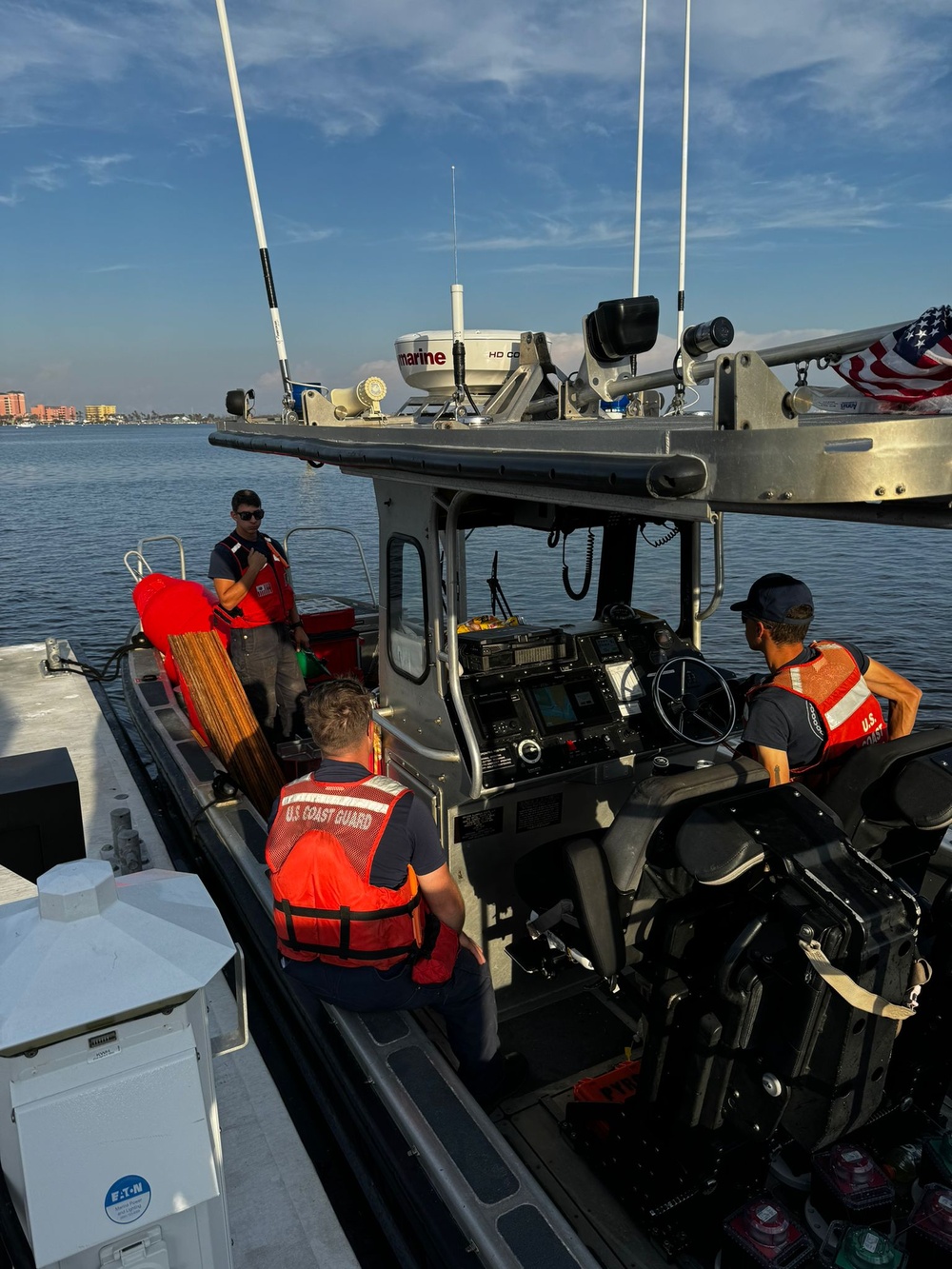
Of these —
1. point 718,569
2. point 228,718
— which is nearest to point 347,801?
point 718,569

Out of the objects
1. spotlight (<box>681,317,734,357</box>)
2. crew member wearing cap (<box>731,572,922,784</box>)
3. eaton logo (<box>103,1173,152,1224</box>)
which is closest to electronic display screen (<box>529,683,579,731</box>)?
crew member wearing cap (<box>731,572,922,784</box>)

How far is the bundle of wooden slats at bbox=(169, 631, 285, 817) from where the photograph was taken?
5547mm

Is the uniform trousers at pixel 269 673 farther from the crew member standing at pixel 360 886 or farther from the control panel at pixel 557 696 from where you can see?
the crew member standing at pixel 360 886

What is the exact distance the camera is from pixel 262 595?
20.4 feet

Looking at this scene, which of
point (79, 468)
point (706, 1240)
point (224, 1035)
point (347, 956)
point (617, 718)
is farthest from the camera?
point (79, 468)

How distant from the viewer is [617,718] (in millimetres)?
3914

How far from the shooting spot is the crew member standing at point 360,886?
2.70 metres

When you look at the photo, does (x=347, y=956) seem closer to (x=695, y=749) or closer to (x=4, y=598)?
(x=695, y=749)

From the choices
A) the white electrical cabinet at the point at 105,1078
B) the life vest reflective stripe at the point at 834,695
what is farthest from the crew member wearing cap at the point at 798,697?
the white electrical cabinet at the point at 105,1078

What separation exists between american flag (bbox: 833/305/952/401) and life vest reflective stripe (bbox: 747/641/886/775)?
1.24m

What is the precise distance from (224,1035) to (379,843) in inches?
28.5

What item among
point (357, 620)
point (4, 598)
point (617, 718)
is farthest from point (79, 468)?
point (617, 718)

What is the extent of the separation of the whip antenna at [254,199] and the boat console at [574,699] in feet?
6.67

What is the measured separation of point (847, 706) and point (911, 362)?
59.4 inches
